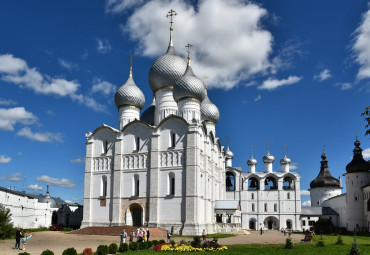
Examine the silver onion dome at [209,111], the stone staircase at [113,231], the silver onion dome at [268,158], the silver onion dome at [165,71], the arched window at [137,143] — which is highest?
the silver onion dome at [165,71]

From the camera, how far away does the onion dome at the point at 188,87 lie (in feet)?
117

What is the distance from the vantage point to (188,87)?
35625 millimetres

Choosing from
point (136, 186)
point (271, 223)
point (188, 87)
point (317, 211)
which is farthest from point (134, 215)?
point (317, 211)

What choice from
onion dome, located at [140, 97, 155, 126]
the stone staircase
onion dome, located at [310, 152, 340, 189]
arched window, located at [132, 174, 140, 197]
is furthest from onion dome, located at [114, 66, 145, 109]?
onion dome, located at [310, 152, 340, 189]

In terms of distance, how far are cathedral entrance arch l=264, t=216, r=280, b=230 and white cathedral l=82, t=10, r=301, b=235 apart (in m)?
15.6

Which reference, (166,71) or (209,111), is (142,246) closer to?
(166,71)

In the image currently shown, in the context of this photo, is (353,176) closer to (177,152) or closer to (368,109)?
(177,152)

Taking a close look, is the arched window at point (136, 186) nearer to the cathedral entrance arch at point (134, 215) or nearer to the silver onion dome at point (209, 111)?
the cathedral entrance arch at point (134, 215)

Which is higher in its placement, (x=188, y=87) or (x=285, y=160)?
(x=188, y=87)

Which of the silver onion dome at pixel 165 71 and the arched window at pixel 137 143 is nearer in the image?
the arched window at pixel 137 143

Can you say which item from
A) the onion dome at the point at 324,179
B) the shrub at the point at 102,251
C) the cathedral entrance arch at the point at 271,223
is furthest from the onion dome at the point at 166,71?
the onion dome at the point at 324,179

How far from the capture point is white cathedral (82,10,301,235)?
32625 mm

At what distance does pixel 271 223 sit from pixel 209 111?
20.6m

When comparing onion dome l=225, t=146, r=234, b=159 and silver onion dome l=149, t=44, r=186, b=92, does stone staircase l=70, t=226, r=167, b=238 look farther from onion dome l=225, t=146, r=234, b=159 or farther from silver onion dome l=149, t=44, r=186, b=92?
onion dome l=225, t=146, r=234, b=159
